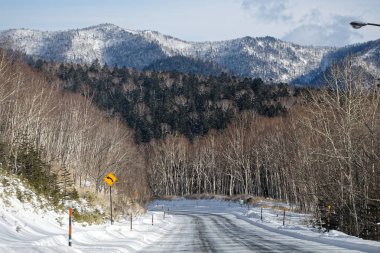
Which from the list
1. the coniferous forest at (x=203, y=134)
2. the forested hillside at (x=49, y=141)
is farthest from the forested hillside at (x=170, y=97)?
the forested hillside at (x=49, y=141)

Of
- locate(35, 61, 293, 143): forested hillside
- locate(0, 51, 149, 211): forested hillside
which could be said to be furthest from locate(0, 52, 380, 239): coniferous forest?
locate(35, 61, 293, 143): forested hillside

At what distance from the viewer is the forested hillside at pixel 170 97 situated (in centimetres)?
12338

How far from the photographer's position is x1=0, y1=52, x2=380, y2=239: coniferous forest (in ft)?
82.5

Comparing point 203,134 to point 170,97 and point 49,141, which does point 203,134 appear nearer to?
point 170,97

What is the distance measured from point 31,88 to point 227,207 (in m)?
32.0

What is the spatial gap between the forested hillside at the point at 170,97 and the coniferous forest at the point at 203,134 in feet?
1.45

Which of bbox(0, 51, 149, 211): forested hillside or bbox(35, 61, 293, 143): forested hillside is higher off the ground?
bbox(35, 61, 293, 143): forested hillside

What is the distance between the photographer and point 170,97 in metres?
145

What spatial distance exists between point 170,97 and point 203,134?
29.9 meters

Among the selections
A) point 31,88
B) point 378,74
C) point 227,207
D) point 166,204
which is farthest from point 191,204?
point 378,74

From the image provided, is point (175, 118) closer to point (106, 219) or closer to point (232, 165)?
point (232, 165)

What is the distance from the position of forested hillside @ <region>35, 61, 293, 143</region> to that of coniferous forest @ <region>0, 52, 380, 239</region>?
17.4 inches

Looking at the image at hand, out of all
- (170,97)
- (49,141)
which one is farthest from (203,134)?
(49,141)

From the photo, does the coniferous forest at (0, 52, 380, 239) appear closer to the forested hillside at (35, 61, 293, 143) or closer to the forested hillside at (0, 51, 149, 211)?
the forested hillside at (0, 51, 149, 211)
